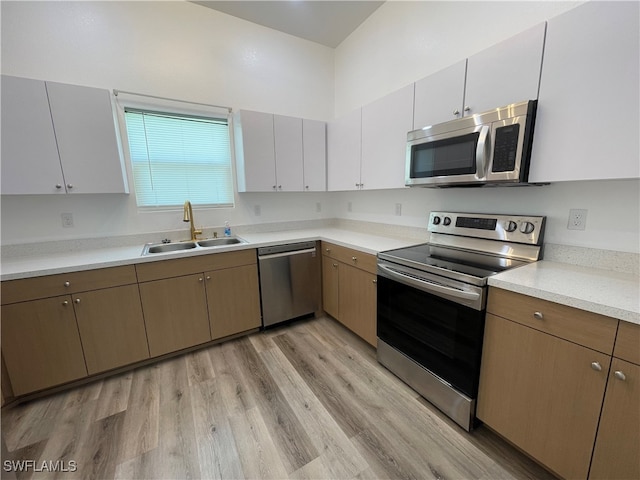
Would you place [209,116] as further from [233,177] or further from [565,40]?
[565,40]

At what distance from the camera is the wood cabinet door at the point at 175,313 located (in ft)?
6.65

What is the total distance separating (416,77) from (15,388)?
3628 mm

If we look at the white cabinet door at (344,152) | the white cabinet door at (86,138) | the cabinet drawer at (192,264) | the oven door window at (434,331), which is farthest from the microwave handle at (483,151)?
the white cabinet door at (86,138)

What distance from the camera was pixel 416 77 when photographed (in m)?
2.23

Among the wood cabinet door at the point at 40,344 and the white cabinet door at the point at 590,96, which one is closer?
the white cabinet door at the point at 590,96

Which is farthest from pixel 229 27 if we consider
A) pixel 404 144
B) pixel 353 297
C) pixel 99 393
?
pixel 99 393

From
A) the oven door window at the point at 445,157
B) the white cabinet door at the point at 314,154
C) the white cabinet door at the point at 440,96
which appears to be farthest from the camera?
the white cabinet door at the point at 314,154

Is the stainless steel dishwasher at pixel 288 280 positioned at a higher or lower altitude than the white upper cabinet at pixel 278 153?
lower

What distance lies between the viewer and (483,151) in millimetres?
1448

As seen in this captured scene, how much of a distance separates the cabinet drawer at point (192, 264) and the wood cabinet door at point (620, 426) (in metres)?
2.22

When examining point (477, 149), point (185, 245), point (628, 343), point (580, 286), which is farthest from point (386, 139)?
point (185, 245)

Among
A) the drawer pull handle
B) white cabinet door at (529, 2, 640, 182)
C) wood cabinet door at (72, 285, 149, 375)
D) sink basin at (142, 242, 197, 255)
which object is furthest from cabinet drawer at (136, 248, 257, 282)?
the drawer pull handle

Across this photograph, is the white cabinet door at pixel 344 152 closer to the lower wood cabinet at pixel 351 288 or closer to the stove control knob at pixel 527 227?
the lower wood cabinet at pixel 351 288

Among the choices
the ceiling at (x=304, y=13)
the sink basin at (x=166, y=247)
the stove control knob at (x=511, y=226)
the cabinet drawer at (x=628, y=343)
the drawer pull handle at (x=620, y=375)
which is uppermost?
the ceiling at (x=304, y=13)
